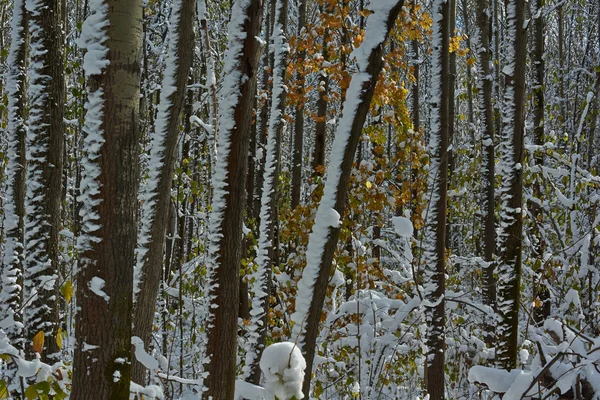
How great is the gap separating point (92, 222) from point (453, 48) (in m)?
5.56

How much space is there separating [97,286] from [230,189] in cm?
183

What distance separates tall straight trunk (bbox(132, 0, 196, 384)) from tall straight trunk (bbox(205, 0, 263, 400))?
1.05 m

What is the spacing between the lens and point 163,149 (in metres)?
5.28

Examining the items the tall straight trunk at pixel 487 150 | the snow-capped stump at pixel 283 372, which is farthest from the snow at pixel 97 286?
the tall straight trunk at pixel 487 150

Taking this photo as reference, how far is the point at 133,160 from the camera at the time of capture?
2.82 metres

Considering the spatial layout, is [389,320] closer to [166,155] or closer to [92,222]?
[166,155]

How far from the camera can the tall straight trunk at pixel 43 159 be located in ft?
16.7

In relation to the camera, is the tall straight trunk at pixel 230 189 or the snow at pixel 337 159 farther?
the tall straight trunk at pixel 230 189

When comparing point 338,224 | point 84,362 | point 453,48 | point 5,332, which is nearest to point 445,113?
point 453,48

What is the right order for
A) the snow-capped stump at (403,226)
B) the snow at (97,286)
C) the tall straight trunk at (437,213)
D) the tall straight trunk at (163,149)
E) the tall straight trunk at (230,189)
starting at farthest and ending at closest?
the tall straight trunk at (437,213) → the tall straight trunk at (163,149) → the tall straight trunk at (230,189) → the snow-capped stump at (403,226) → the snow at (97,286)

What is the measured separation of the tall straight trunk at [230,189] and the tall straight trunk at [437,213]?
2263 mm

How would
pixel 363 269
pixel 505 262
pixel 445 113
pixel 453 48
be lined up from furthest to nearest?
1. pixel 363 269
2. pixel 453 48
3. pixel 445 113
4. pixel 505 262

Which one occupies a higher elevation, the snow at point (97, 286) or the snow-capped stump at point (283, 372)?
the snow at point (97, 286)

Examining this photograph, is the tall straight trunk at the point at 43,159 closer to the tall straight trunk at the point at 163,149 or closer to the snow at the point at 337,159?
the tall straight trunk at the point at 163,149
